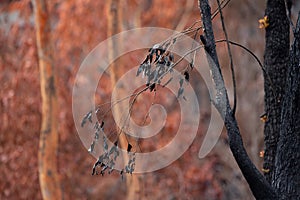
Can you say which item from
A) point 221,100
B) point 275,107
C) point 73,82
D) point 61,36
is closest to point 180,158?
point 73,82

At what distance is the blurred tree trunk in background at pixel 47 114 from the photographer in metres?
8.80

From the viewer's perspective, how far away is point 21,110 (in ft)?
36.5

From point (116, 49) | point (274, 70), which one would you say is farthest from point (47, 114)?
point (274, 70)

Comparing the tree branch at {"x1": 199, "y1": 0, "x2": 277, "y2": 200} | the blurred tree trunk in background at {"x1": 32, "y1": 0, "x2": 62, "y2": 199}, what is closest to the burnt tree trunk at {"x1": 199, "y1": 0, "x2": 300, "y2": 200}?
the tree branch at {"x1": 199, "y1": 0, "x2": 277, "y2": 200}

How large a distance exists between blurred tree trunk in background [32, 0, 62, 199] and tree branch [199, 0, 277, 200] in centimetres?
558

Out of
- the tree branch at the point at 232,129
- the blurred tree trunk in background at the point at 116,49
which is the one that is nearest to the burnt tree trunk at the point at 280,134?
the tree branch at the point at 232,129

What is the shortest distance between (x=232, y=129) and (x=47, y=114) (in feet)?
19.0

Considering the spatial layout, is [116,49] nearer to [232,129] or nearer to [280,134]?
[280,134]

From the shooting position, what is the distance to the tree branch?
345cm

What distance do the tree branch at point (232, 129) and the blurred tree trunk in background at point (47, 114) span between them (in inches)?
220

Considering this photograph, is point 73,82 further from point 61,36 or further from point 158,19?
point 158,19

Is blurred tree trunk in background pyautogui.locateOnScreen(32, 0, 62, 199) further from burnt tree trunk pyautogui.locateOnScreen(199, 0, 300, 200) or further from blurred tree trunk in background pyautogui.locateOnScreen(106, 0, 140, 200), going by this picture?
burnt tree trunk pyautogui.locateOnScreen(199, 0, 300, 200)

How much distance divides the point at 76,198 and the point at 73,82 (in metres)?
1.90

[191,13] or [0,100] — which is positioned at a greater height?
[191,13]
